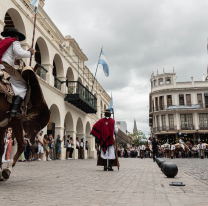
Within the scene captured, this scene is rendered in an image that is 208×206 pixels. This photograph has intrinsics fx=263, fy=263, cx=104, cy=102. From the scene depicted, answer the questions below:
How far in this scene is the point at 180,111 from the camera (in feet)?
174

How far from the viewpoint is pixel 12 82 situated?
4.94m

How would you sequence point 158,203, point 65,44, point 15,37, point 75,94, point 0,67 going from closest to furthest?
point 158,203 → point 0,67 → point 15,37 → point 75,94 → point 65,44

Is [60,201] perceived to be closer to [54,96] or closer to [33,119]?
[33,119]

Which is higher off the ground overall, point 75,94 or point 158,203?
point 75,94

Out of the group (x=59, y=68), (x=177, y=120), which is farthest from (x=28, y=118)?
(x=177, y=120)

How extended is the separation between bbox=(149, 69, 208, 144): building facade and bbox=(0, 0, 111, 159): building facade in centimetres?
2870

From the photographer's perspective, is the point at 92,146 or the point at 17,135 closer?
the point at 17,135

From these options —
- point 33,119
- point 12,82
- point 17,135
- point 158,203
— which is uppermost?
point 12,82

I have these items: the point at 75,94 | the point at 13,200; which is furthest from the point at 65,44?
the point at 13,200

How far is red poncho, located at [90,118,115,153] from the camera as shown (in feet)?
30.9

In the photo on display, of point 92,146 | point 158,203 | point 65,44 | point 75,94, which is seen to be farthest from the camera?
point 92,146

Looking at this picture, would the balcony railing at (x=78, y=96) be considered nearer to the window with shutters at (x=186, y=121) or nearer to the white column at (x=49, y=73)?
the white column at (x=49, y=73)

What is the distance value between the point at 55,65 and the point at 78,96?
3.34m

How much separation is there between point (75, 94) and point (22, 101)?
55.7ft
